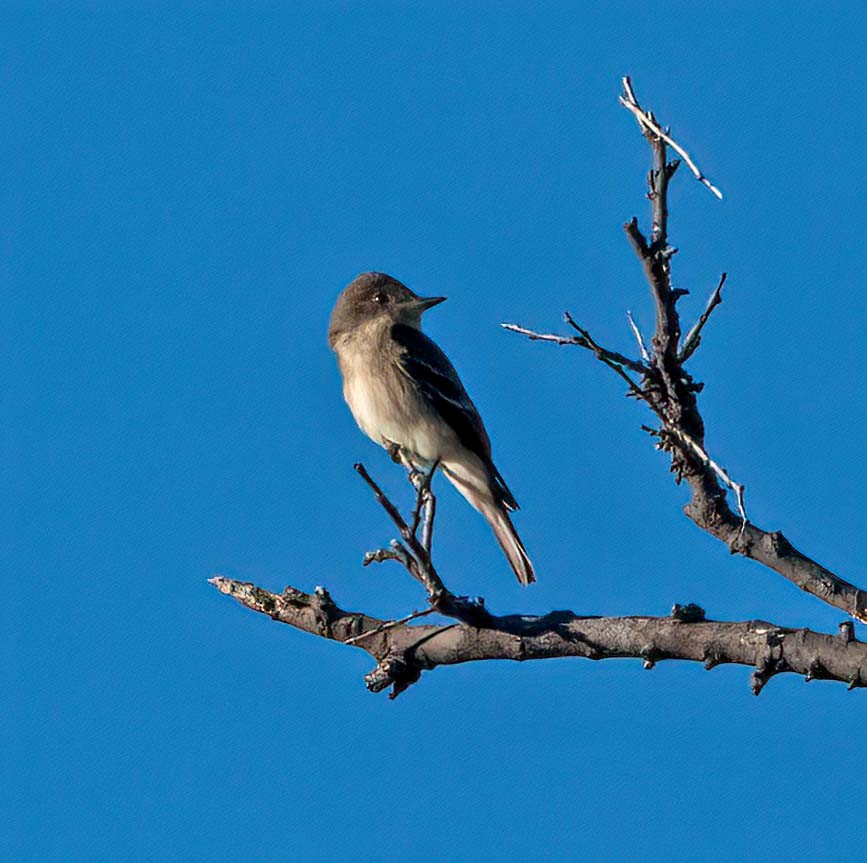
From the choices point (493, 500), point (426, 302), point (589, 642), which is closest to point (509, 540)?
point (493, 500)

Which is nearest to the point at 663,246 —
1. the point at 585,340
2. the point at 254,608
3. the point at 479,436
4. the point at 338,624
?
the point at 585,340

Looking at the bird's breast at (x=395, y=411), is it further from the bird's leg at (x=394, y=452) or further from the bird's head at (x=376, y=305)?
the bird's head at (x=376, y=305)

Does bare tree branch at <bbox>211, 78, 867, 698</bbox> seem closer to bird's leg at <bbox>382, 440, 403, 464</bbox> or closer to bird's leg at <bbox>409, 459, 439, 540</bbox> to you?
bird's leg at <bbox>409, 459, 439, 540</bbox>

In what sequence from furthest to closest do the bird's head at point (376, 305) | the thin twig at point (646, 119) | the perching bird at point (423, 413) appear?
the bird's head at point (376, 305) → the perching bird at point (423, 413) → the thin twig at point (646, 119)

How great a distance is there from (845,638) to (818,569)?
454mm

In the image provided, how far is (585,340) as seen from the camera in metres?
6.13

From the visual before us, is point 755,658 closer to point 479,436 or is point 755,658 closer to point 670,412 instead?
point 670,412

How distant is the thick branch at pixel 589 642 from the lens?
6609 mm

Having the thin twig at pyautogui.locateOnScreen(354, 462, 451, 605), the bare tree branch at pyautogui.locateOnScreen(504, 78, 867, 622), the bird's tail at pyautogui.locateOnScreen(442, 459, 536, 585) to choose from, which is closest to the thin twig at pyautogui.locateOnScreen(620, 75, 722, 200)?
the bare tree branch at pyautogui.locateOnScreen(504, 78, 867, 622)

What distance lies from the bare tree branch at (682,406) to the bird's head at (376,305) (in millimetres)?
4859

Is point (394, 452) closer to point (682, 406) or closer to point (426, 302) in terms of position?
point (426, 302)

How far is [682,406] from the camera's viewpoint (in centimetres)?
654

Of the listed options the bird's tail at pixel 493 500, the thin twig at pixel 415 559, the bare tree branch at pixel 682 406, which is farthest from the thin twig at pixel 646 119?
the bird's tail at pixel 493 500

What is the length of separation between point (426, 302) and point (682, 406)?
5.09 m
